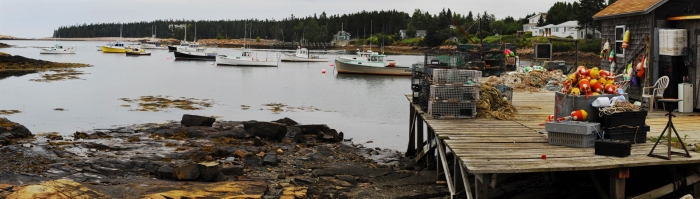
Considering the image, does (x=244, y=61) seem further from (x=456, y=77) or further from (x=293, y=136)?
(x=456, y=77)

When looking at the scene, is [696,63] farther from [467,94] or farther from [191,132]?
A: [191,132]

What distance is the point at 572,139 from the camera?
35.3 ft

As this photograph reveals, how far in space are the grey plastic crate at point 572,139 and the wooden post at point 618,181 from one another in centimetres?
85

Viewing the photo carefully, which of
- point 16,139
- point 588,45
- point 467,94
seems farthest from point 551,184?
point 588,45

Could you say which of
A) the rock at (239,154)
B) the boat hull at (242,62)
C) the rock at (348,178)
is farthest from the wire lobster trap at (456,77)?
the boat hull at (242,62)

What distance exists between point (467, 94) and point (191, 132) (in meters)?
10.2

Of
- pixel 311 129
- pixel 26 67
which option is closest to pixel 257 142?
pixel 311 129

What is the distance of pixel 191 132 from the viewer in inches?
850

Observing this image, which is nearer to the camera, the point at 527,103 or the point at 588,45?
the point at 527,103

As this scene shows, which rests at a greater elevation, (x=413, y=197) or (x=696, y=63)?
(x=696, y=63)

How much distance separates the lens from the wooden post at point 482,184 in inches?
379

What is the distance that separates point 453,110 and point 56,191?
23.8ft

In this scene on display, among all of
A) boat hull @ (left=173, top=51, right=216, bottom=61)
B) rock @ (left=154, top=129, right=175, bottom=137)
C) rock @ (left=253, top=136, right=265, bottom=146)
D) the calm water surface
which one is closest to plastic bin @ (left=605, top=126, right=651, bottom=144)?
rock @ (left=253, top=136, right=265, bottom=146)

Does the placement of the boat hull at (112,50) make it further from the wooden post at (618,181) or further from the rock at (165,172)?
the wooden post at (618,181)
